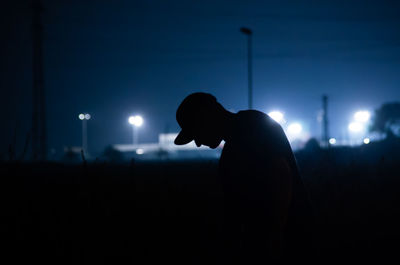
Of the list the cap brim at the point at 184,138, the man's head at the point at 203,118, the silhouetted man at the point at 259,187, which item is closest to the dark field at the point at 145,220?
the silhouetted man at the point at 259,187

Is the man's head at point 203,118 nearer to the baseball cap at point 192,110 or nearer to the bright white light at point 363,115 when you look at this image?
the baseball cap at point 192,110

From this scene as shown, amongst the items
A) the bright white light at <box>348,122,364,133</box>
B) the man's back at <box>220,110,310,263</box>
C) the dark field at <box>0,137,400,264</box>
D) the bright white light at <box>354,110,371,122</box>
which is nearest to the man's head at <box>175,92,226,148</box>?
the man's back at <box>220,110,310,263</box>

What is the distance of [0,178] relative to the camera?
413 cm

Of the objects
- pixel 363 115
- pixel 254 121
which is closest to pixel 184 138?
pixel 254 121

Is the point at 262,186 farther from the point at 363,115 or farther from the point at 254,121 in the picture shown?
the point at 363,115

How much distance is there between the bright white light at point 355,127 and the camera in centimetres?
9550

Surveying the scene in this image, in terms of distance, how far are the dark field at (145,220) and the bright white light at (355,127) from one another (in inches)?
3858

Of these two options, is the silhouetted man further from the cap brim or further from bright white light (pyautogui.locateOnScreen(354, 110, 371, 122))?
bright white light (pyautogui.locateOnScreen(354, 110, 371, 122))

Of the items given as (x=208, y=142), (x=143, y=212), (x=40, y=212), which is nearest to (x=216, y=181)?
(x=143, y=212)

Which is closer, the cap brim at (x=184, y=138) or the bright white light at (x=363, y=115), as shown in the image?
the cap brim at (x=184, y=138)

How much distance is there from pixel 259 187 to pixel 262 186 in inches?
0.9

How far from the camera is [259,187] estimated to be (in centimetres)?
208

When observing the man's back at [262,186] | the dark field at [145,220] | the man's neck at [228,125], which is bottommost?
the dark field at [145,220]

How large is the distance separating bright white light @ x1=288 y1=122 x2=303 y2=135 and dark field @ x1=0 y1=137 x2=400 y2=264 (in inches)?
3814
